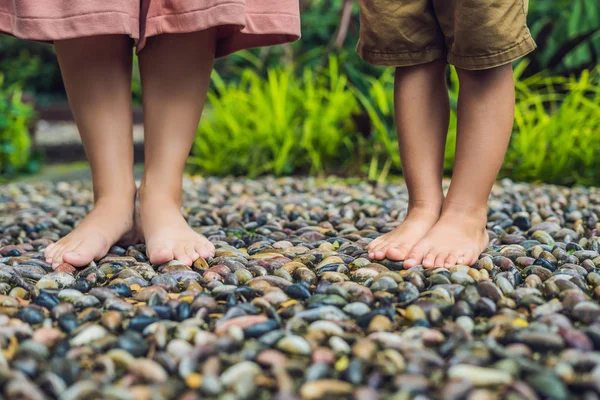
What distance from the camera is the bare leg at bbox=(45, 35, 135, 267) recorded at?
1495 millimetres

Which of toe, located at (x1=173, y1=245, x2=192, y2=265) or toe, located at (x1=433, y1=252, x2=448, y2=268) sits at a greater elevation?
toe, located at (x1=433, y1=252, x2=448, y2=268)

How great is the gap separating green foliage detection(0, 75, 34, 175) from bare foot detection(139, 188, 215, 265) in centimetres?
238

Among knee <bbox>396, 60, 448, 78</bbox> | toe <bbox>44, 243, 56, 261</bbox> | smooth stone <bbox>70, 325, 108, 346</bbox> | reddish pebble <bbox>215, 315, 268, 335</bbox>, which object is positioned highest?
knee <bbox>396, 60, 448, 78</bbox>

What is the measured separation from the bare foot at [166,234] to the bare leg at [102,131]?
7 centimetres

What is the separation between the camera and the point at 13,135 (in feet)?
12.2

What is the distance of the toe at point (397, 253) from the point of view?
1413 millimetres

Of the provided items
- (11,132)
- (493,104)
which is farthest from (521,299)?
(11,132)

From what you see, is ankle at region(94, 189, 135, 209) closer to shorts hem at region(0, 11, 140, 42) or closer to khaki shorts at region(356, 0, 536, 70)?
shorts hem at region(0, 11, 140, 42)

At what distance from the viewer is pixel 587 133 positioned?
2.96 metres

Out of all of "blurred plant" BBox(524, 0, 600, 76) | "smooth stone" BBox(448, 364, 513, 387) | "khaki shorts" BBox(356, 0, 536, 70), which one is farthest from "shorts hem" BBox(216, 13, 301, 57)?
"blurred plant" BBox(524, 0, 600, 76)

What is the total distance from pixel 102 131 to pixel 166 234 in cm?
30

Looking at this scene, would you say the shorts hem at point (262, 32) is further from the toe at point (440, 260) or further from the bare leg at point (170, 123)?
the toe at point (440, 260)

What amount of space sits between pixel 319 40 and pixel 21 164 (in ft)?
8.01

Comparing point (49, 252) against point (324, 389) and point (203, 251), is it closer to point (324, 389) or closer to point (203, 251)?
point (203, 251)
